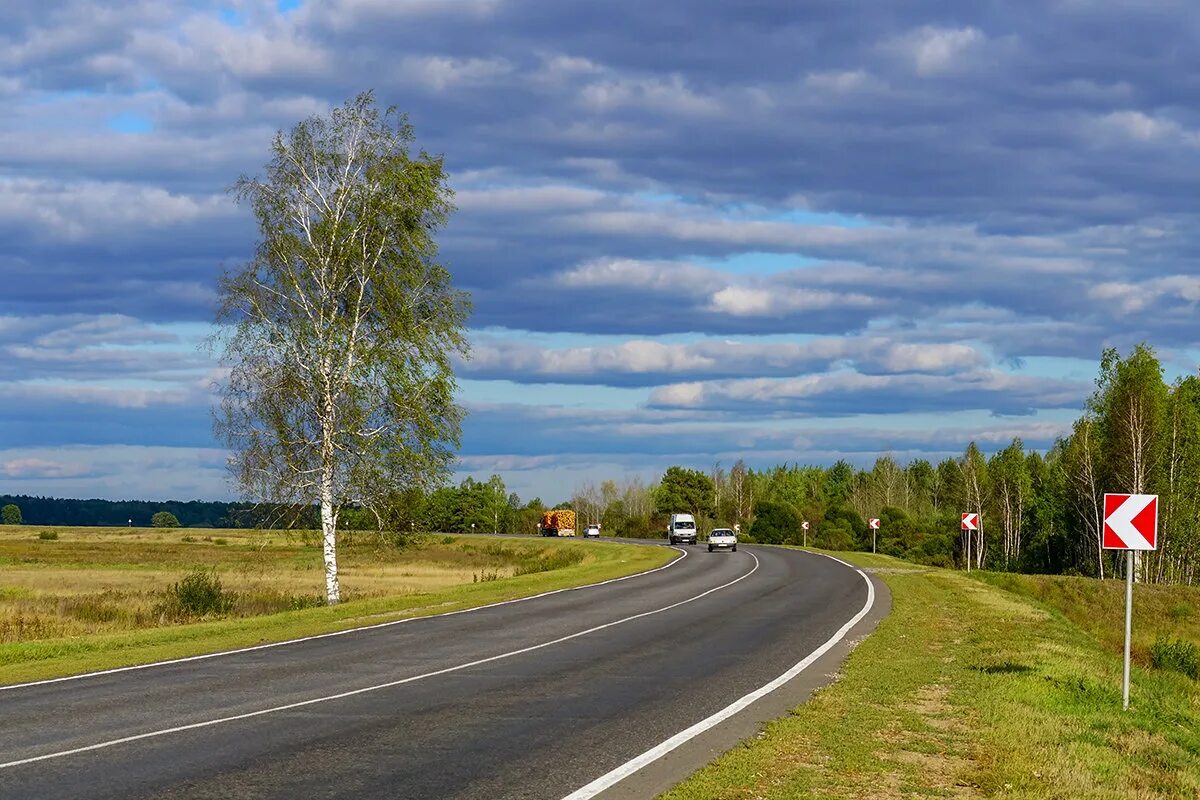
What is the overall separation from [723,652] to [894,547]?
93.5 meters

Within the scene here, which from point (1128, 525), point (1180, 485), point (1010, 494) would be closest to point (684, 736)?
point (1128, 525)

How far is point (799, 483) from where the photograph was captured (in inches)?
7466

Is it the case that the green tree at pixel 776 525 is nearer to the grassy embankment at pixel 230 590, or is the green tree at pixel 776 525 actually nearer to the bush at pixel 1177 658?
the grassy embankment at pixel 230 590

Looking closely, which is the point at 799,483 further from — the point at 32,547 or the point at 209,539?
the point at 32,547

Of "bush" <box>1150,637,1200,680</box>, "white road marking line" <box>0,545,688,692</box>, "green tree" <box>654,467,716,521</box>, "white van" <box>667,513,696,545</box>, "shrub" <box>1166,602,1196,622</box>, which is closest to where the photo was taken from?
"white road marking line" <box>0,545,688,692</box>

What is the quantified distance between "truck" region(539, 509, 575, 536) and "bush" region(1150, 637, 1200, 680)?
93.2 m

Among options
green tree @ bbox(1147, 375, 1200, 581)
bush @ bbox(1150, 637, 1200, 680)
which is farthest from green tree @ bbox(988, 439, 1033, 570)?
bush @ bbox(1150, 637, 1200, 680)

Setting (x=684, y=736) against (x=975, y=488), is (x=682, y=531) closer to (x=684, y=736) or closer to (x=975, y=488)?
(x=975, y=488)

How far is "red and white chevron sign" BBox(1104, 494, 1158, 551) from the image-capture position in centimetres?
1516

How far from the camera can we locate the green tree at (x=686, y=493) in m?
157

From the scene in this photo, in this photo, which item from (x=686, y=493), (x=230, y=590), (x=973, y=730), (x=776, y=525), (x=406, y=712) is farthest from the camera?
(x=686, y=493)

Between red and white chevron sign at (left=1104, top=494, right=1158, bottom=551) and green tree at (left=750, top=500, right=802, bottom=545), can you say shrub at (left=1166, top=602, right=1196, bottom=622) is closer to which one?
red and white chevron sign at (left=1104, top=494, right=1158, bottom=551)

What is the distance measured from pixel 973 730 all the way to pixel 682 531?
74.6m

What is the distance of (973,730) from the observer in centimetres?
1239
